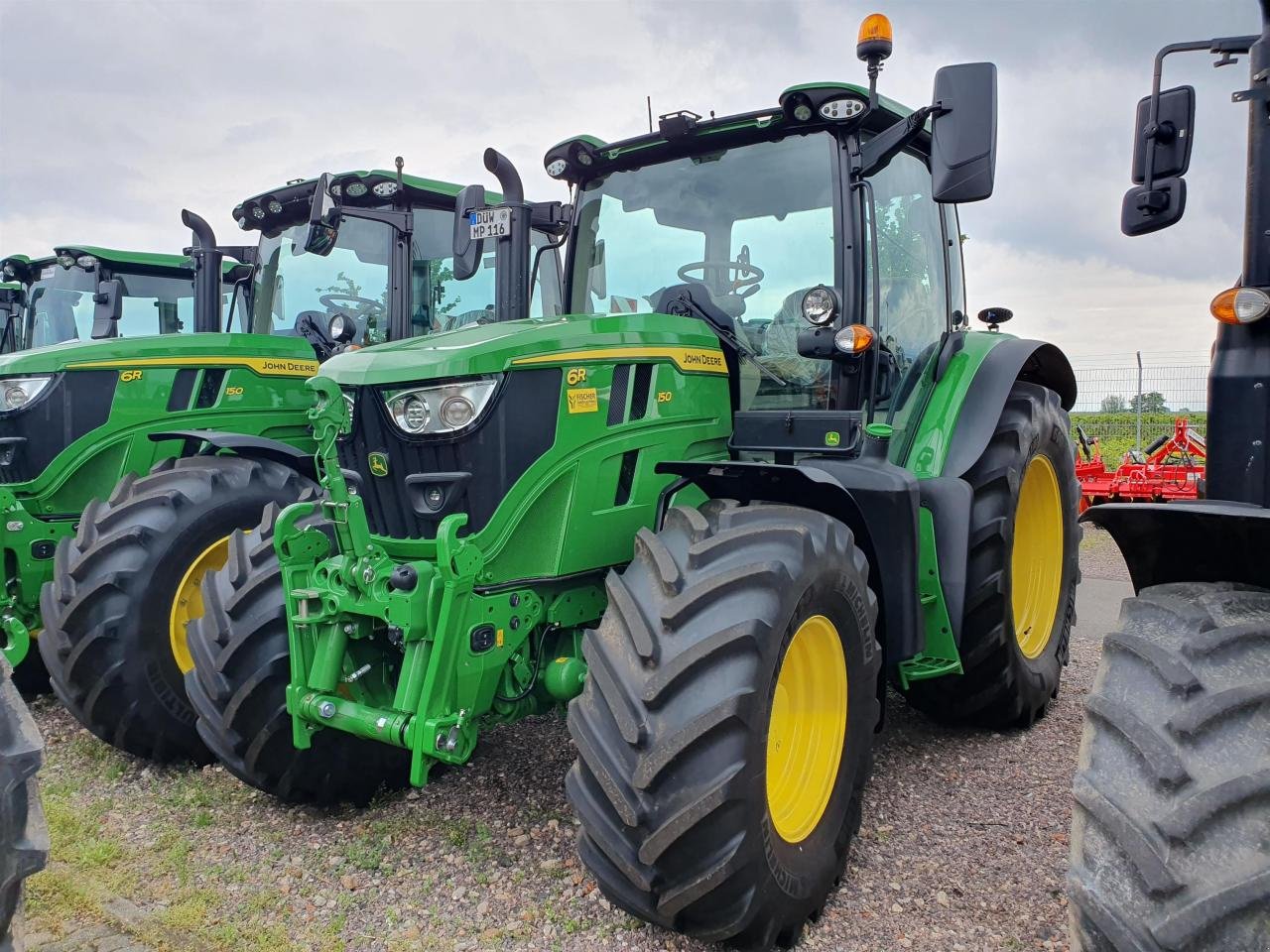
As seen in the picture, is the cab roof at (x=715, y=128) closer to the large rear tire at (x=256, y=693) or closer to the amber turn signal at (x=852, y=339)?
the amber turn signal at (x=852, y=339)

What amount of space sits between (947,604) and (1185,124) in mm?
1947

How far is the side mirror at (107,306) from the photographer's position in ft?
20.8

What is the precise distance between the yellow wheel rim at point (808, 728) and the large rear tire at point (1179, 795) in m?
1.10

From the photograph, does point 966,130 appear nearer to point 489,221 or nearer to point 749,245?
point 749,245

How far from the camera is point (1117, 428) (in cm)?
1498

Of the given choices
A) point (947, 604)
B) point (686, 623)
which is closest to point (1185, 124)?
point (686, 623)

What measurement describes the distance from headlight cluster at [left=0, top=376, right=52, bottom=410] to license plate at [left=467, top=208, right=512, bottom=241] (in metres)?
2.97

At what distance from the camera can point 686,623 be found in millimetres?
2582

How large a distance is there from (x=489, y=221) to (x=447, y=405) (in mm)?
1143

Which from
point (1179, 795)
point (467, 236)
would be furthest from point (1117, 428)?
point (1179, 795)

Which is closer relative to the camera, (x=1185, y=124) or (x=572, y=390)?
(x=1185, y=124)

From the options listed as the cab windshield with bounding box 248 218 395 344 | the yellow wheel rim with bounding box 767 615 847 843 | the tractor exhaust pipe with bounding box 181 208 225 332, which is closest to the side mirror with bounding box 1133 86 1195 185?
the yellow wheel rim with bounding box 767 615 847 843

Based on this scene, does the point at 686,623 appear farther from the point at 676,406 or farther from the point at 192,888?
the point at 192,888

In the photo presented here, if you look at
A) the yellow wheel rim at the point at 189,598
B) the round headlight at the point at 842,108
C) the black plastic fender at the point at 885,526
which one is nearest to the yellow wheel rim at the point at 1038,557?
the black plastic fender at the point at 885,526
